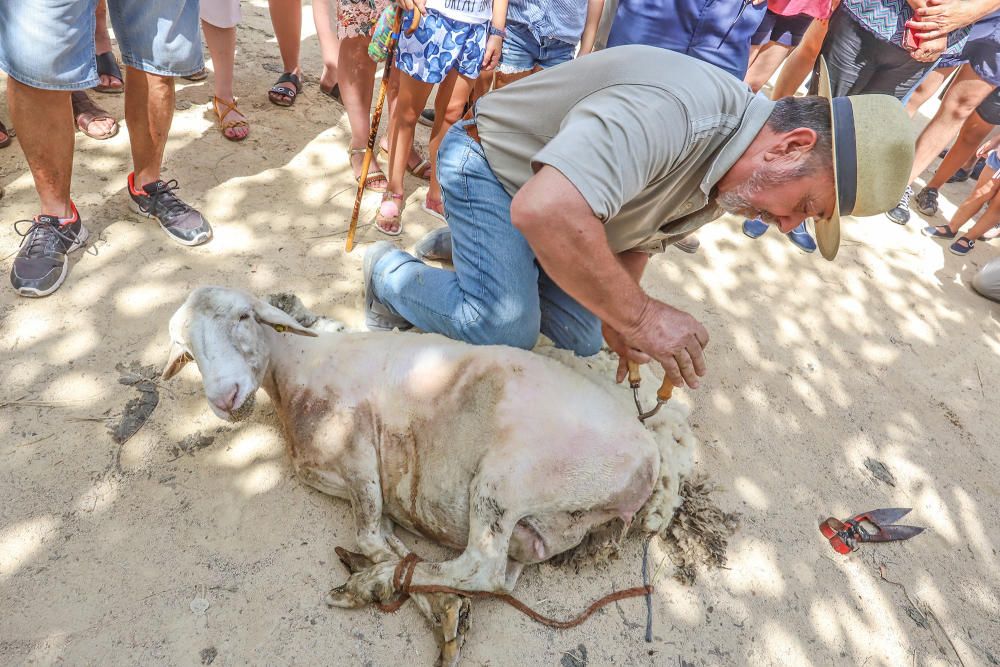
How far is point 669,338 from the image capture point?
6.46 ft

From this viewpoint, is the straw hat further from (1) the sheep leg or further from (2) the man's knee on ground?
(1) the sheep leg

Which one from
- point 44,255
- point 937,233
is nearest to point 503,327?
point 44,255

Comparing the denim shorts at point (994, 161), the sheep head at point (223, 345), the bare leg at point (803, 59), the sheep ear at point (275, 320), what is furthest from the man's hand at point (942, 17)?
the sheep head at point (223, 345)

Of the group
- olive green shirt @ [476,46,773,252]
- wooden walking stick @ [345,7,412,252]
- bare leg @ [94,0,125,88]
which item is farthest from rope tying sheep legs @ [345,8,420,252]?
bare leg @ [94,0,125,88]

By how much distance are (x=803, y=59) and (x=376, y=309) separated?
139 inches

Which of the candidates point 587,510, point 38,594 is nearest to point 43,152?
point 38,594

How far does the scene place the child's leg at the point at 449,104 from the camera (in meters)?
3.46

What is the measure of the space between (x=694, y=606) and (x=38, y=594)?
2190mm

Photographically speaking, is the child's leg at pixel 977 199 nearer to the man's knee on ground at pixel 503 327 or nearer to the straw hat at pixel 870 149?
the straw hat at pixel 870 149

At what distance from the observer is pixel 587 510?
2.07m

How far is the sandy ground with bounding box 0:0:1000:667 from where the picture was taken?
1.96 meters

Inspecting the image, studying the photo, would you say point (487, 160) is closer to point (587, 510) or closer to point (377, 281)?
point (377, 281)

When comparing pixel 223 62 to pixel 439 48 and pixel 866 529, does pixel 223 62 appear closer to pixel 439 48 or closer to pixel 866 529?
pixel 439 48

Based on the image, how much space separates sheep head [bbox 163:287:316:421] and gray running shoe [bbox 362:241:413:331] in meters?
0.66
